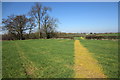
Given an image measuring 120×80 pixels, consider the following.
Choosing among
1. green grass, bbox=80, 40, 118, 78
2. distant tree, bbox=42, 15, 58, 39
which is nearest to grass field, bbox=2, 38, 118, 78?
green grass, bbox=80, 40, 118, 78

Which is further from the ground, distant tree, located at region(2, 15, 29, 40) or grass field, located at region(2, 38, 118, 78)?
distant tree, located at region(2, 15, 29, 40)

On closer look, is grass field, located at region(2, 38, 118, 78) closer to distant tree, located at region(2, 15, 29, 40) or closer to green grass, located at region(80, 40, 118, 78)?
green grass, located at region(80, 40, 118, 78)

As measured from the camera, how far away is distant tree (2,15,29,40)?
2808 centimetres

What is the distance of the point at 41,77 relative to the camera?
3.29 meters

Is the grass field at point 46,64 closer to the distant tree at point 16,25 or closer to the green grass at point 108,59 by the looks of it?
the green grass at point 108,59

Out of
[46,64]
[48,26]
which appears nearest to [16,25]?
[48,26]

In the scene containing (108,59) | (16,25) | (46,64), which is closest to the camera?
(46,64)

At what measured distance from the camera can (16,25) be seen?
28.4 meters

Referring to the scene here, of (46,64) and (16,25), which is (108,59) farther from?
(16,25)

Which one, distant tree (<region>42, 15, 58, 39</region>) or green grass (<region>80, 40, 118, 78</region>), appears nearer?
green grass (<region>80, 40, 118, 78</region>)

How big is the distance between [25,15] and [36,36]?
8.45 m

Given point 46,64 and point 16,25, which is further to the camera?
point 16,25

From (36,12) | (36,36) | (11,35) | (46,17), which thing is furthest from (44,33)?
(11,35)

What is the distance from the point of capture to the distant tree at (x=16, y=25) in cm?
2808
